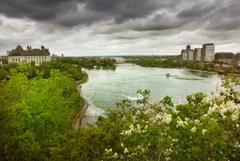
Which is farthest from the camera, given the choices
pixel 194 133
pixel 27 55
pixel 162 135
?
pixel 27 55

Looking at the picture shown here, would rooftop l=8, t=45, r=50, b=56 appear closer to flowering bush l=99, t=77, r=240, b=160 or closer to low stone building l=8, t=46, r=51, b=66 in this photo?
low stone building l=8, t=46, r=51, b=66

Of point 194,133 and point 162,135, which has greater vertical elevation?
point 194,133

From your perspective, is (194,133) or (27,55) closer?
(194,133)

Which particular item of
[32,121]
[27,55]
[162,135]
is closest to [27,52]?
[27,55]

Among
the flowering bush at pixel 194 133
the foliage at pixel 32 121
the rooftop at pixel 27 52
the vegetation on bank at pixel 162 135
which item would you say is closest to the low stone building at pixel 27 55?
the rooftop at pixel 27 52

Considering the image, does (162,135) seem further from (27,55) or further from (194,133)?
(27,55)

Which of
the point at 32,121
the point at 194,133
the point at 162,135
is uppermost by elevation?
the point at 194,133

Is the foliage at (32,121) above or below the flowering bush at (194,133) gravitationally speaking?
below

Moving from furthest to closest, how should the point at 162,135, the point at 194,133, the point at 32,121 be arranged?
the point at 32,121 → the point at 162,135 → the point at 194,133

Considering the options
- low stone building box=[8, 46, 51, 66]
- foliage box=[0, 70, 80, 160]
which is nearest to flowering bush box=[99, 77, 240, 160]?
foliage box=[0, 70, 80, 160]

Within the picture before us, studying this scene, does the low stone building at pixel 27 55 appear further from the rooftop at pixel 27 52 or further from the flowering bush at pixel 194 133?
the flowering bush at pixel 194 133

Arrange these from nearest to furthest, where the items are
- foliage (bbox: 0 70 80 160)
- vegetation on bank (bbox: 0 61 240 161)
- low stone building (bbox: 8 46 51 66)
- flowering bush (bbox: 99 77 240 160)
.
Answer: flowering bush (bbox: 99 77 240 160), vegetation on bank (bbox: 0 61 240 161), foliage (bbox: 0 70 80 160), low stone building (bbox: 8 46 51 66)

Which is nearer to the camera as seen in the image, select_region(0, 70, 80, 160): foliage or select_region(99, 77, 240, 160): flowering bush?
select_region(99, 77, 240, 160): flowering bush

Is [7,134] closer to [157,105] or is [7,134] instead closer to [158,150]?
[157,105]
